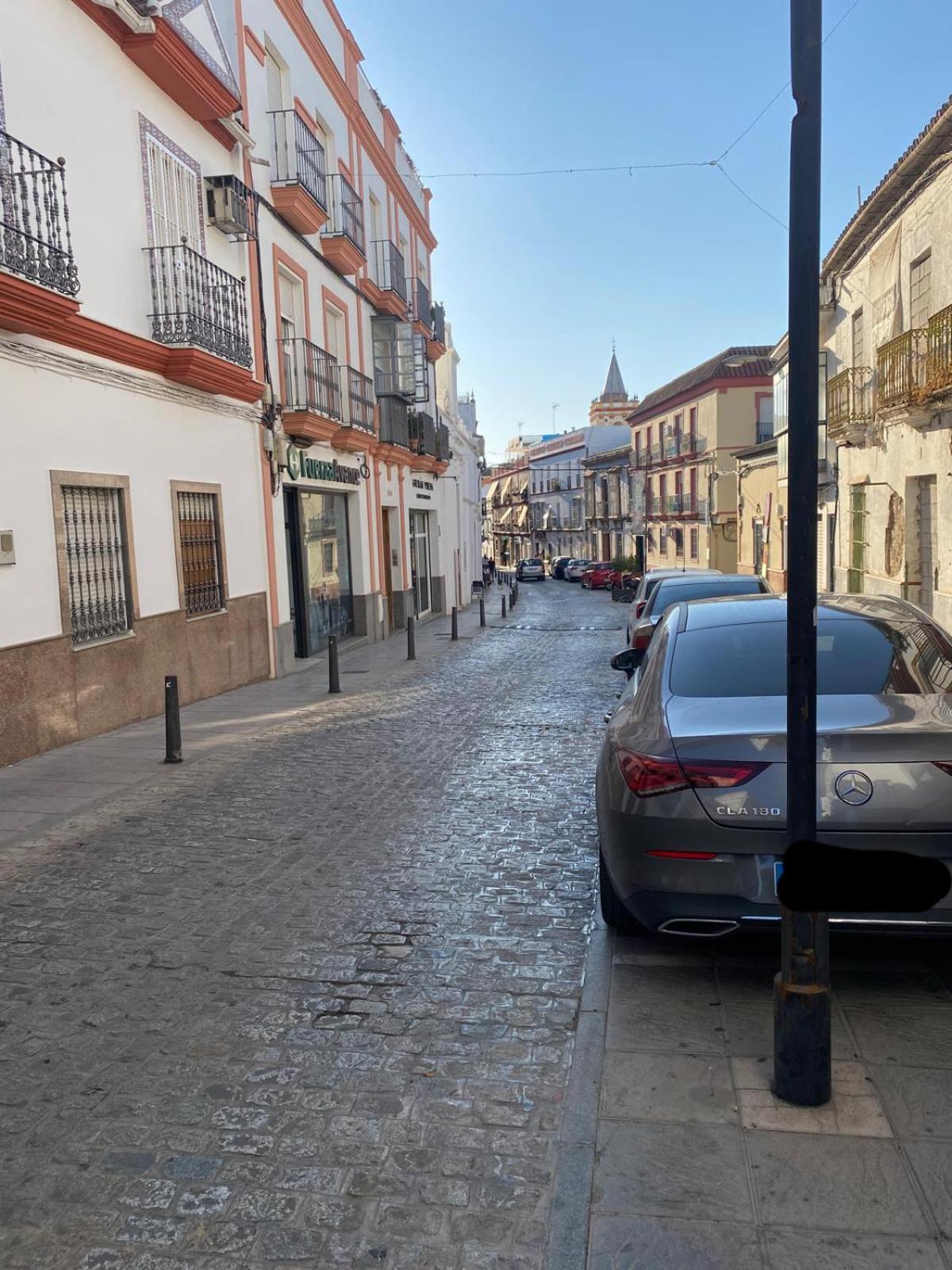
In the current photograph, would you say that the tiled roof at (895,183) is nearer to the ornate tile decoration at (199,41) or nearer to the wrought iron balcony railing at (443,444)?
the ornate tile decoration at (199,41)

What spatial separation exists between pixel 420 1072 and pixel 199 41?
487 inches

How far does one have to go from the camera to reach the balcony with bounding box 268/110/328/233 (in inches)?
577

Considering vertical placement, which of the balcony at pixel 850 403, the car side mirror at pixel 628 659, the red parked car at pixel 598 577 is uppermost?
the balcony at pixel 850 403

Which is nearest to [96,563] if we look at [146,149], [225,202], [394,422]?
[146,149]

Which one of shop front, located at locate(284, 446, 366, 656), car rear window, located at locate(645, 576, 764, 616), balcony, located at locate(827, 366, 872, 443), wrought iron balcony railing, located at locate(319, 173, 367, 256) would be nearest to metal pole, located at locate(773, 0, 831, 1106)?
car rear window, located at locate(645, 576, 764, 616)

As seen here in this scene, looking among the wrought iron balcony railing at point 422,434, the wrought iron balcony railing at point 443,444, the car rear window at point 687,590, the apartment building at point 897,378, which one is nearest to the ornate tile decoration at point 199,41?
the car rear window at point 687,590

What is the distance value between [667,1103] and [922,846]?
4.06 feet

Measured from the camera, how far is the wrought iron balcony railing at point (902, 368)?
1414 centimetres

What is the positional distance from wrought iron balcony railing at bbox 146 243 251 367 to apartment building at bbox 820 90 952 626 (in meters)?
9.20

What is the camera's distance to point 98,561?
9.65m

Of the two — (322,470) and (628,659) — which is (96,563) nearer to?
(628,659)

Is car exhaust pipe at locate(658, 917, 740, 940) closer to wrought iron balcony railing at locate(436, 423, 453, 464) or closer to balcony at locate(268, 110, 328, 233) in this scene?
balcony at locate(268, 110, 328, 233)

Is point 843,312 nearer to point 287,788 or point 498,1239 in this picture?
point 287,788

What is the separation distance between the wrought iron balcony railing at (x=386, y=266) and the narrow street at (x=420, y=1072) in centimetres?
1804
